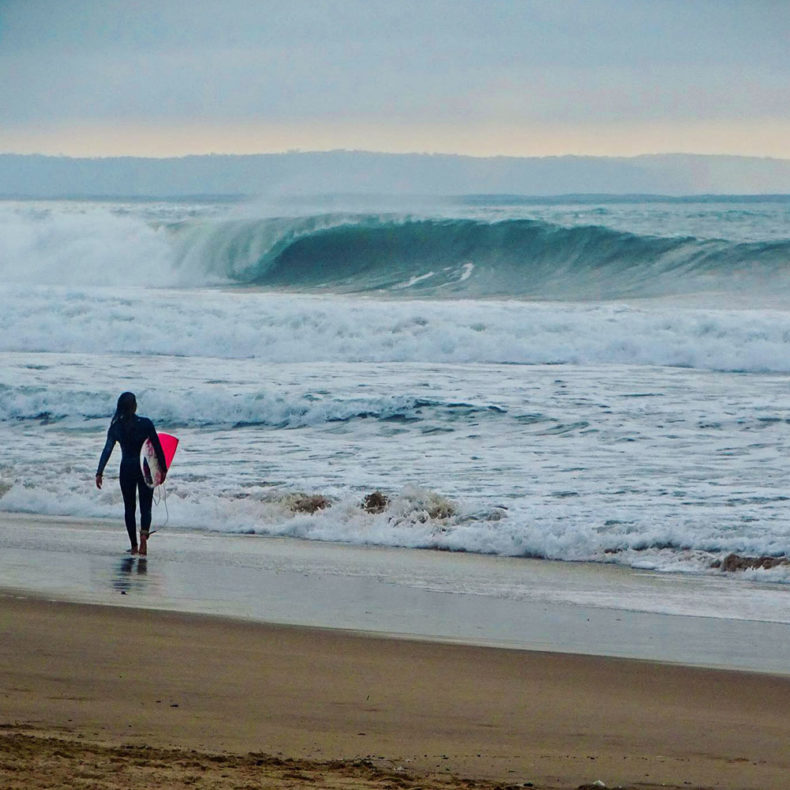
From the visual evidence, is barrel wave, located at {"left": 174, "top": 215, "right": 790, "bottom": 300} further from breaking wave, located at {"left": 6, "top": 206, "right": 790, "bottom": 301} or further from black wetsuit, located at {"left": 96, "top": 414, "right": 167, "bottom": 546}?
black wetsuit, located at {"left": 96, "top": 414, "right": 167, "bottom": 546}

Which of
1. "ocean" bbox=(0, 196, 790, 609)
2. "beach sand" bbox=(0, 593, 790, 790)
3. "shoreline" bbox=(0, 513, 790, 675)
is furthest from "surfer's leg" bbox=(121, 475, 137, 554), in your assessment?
"beach sand" bbox=(0, 593, 790, 790)

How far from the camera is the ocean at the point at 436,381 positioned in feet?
32.1

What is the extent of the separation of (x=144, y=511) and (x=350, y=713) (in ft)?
15.3

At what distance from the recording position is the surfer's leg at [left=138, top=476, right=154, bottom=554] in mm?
8516

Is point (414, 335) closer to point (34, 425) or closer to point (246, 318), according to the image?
point (246, 318)

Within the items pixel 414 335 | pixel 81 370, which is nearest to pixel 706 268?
pixel 414 335

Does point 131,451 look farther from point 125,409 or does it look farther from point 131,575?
point 131,575

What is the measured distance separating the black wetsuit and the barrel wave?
71.7ft

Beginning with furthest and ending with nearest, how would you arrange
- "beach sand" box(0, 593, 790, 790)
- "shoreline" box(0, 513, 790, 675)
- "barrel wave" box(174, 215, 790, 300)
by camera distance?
"barrel wave" box(174, 215, 790, 300) → "shoreline" box(0, 513, 790, 675) → "beach sand" box(0, 593, 790, 790)

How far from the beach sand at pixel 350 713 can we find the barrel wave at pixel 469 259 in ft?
81.6

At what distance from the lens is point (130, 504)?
28.9 ft

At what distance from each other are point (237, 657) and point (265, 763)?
5.37ft

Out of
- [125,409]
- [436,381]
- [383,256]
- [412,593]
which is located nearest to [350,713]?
[412,593]

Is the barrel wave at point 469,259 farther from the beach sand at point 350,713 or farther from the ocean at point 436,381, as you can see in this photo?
the beach sand at point 350,713
